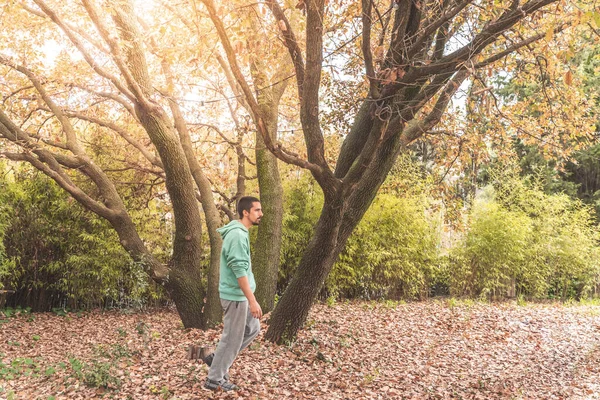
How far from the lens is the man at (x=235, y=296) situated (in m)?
3.94

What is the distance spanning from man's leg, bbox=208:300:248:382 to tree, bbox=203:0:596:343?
1405 mm

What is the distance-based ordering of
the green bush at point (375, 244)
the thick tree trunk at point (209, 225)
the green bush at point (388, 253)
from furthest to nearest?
the green bush at point (388, 253) < the green bush at point (375, 244) < the thick tree trunk at point (209, 225)

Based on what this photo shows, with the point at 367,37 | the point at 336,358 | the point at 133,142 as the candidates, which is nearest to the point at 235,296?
the point at 336,358

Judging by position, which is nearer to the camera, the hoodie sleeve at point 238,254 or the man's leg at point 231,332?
the hoodie sleeve at point 238,254

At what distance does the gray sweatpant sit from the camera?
13.4 feet

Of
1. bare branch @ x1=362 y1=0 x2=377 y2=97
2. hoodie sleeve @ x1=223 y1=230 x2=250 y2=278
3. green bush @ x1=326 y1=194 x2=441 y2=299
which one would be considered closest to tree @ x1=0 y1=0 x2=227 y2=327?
bare branch @ x1=362 y1=0 x2=377 y2=97

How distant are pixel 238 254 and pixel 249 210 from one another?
40 centimetres

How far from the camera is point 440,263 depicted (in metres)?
12.3

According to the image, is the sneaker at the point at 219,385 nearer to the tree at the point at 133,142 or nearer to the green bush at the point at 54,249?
the tree at the point at 133,142

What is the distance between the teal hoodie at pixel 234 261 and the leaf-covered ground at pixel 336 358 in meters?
0.86

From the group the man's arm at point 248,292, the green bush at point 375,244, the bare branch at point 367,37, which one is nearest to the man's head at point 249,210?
the man's arm at point 248,292

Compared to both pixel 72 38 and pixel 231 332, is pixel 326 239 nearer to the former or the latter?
pixel 231 332

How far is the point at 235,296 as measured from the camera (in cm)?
405

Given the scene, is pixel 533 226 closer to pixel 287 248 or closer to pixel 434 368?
pixel 287 248
